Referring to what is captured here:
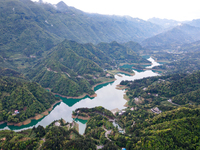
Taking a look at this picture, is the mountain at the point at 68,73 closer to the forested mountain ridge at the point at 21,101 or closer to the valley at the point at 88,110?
the valley at the point at 88,110

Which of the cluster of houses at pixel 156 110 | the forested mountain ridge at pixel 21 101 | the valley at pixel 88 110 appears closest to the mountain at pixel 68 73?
the valley at pixel 88 110

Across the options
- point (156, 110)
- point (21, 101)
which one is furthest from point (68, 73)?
point (156, 110)

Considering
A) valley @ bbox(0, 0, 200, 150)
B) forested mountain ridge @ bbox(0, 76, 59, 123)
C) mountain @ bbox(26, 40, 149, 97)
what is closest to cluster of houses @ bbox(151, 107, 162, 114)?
valley @ bbox(0, 0, 200, 150)

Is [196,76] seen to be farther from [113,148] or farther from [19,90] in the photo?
[19,90]

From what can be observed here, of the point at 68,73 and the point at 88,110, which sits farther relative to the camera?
the point at 68,73

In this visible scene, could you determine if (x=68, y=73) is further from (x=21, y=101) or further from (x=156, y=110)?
(x=156, y=110)

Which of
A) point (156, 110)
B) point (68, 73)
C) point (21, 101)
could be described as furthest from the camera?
point (68, 73)

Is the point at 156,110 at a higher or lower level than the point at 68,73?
higher

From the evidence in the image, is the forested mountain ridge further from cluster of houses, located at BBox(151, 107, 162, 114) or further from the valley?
cluster of houses, located at BBox(151, 107, 162, 114)

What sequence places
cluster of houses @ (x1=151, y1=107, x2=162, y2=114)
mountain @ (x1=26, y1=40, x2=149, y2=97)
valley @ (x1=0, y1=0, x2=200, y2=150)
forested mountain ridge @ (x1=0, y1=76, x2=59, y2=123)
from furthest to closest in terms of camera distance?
mountain @ (x1=26, y1=40, x2=149, y2=97), cluster of houses @ (x1=151, y1=107, x2=162, y2=114), forested mountain ridge @ (x1=0, y1=76, x2=59, y2=123), valley @ (x1=0, y1=0, x2=200, y2=150)
